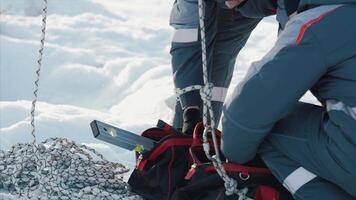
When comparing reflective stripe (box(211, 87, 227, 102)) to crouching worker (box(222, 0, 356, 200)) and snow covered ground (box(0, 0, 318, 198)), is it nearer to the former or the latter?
snow covered ground (box(0, 0, 318, 198))

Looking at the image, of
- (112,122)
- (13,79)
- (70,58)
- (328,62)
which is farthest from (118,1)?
(328,62)

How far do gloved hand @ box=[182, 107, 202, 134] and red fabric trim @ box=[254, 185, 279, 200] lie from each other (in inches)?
21.2

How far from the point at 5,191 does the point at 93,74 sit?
9.40ft

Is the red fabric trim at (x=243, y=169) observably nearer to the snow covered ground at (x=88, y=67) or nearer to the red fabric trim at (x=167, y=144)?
the red fabric trim at (x=167, y=144)

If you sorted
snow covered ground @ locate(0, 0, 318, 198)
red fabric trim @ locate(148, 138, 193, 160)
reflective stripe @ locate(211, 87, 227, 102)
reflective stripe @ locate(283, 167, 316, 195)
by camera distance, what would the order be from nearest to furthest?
reflective stripe @ locate(283, 167, 316, 195) < red fabric trim @ locate(148, 138, 193, 160) < reflective stripe @ locate(211, 87, 227, 102) < snow covered ground @ locate(0, 0, 318, 198)

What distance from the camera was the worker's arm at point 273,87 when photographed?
6.48 feet

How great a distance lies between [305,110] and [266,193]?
11.5 inches

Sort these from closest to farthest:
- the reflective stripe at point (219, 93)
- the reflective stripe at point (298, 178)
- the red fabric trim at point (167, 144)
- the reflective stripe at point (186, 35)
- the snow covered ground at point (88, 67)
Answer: the reflective stripe at point (298, 178) → the red fabric trim at point (167, 144) → the reflective stripe at point (186, 35) → the reflective stripe at point (219, 93) → the snow covered ground at point (88, 67)

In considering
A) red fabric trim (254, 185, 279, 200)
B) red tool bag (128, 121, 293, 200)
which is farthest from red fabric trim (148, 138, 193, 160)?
red fabric trim (254, 185, 279, 200)

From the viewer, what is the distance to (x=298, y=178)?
2.16 metres

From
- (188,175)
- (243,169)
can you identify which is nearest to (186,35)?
(188,175)

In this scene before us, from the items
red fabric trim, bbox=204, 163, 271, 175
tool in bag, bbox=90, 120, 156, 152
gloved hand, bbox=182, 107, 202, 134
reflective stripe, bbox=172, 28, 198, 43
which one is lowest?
tool in bag, bbox=90, 120, 156, 152

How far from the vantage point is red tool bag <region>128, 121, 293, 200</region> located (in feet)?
7.39

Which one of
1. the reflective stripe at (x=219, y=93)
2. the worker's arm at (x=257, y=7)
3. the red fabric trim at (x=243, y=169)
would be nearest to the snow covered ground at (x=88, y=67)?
Answer: the reflective stripe at (x=219, y=93)
